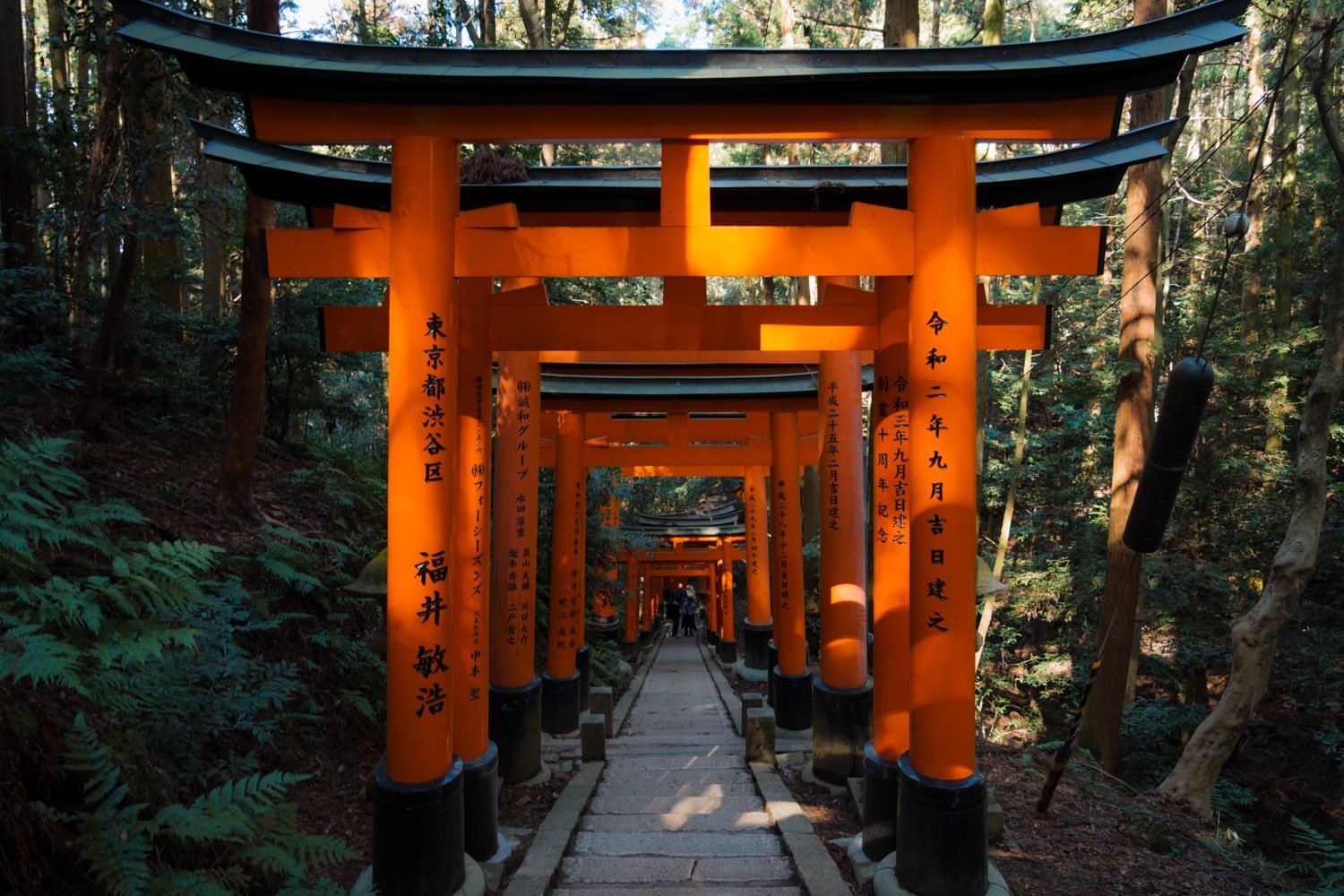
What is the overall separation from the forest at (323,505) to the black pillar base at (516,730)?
1.10m

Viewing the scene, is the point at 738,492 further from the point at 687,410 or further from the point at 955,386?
the point at 955,386

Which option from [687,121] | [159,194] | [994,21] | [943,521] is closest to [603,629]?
[159,194]

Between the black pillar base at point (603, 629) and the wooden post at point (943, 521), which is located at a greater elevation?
the wooden post at point (943, 521)

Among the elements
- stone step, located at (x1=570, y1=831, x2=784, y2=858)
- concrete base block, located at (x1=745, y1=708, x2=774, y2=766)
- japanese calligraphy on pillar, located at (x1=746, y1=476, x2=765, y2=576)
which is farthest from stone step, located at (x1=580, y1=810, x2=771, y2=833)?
japanese calligraphy on pillar, located at (x1=746, y1=476, x2=765, y2=576)

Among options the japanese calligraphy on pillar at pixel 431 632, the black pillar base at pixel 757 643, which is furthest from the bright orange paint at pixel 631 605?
the japanese calligraphy on pillar at pixel 431 632

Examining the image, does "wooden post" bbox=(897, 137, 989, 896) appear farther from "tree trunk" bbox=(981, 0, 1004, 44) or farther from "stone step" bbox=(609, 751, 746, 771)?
"tree trunk" bbox=(981, 0, 1004, 44)

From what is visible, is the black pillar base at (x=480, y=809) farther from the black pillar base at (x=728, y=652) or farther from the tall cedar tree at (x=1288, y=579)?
the black pillar base at (x=728, y=652)

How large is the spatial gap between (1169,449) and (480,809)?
17.4 feet

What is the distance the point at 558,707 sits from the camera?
10477 mm

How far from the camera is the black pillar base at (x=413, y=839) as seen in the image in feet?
15.4

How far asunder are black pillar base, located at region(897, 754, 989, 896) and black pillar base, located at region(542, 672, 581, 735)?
6259 millimetres

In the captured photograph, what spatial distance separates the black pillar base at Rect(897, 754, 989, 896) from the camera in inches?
187

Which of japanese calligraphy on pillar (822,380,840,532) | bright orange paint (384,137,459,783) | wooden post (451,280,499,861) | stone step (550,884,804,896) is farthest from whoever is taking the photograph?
japanese calligraphy on pillar (822,380,840,532)

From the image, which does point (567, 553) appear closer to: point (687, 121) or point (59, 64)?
point (687, 121)
